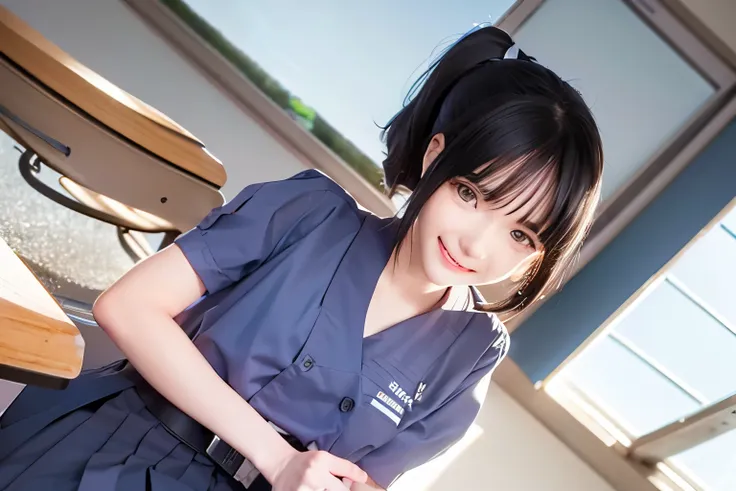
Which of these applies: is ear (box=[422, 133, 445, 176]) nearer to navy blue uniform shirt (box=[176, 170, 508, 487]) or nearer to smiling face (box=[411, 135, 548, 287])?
smiling face (box=[411, 135, 548, 287])

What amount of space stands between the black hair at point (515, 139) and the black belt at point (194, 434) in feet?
1.12

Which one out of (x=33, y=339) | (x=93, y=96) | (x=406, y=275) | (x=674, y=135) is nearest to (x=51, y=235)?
(x=93, y=96)

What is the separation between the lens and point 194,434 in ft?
2.82

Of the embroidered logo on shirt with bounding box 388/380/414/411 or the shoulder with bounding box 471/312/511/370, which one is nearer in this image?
the embroidered logo on shirt with bounding box 388/380/414/411

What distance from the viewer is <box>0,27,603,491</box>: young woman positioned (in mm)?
804

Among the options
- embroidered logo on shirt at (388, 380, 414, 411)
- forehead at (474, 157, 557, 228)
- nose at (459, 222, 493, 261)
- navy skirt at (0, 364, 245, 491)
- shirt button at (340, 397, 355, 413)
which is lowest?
navy skirt at (0, 364, 245, 491)

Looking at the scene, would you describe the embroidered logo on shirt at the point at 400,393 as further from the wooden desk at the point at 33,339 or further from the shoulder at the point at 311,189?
the wooden desk at the point at 33,339

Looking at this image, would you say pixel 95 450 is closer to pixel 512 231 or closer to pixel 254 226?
pixel 254 226

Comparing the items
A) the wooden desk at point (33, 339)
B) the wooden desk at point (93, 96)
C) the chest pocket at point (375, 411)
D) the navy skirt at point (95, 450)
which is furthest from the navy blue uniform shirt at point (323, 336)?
the wooden desk at point (33, 339)

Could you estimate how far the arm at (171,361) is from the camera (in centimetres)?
80

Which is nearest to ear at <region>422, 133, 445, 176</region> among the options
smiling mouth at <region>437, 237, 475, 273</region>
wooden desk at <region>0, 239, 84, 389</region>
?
smiling mouth at <region>437, 237, 475, 273</region>

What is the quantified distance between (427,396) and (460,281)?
179 millimetres

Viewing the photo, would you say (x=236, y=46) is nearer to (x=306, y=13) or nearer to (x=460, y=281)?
(x=306, y=13)

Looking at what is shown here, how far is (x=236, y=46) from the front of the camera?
→ 7.30 feet
